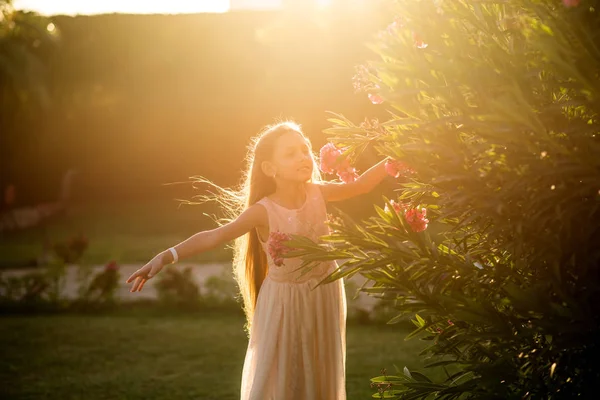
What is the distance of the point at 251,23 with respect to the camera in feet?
61.1

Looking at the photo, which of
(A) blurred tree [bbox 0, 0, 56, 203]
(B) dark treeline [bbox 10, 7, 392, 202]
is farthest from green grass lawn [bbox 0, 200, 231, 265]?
(A) blurred tree [bbox 0, 0, 56, 203]

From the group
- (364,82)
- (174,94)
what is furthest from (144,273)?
(174,94)

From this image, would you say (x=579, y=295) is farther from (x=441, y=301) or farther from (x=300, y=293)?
(x=300, y=293)

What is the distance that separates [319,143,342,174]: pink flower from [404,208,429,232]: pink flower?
0.77 meters

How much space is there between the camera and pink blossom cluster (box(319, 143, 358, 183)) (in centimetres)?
414

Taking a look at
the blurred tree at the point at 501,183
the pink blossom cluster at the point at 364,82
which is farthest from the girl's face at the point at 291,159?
the blurred tree at the point at 501,183

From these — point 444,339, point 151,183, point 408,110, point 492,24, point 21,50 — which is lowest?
point 444,339

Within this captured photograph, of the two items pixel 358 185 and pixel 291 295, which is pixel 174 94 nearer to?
pixel 358 185

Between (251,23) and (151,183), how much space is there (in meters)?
4.93

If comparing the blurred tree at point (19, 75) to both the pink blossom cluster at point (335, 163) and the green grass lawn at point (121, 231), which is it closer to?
the green grass lawn at point (121, 231)

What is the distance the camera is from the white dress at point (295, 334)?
4.29 metres

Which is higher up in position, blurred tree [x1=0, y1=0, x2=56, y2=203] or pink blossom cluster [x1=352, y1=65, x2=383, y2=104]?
blurred tree [x1=0, y1=0, x2=56, y2=203]

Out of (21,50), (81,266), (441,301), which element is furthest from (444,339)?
(21,50)

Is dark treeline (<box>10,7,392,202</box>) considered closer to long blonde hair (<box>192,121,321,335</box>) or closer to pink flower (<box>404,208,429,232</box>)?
long blonde hair (<box>192,121,321,335</box>)
